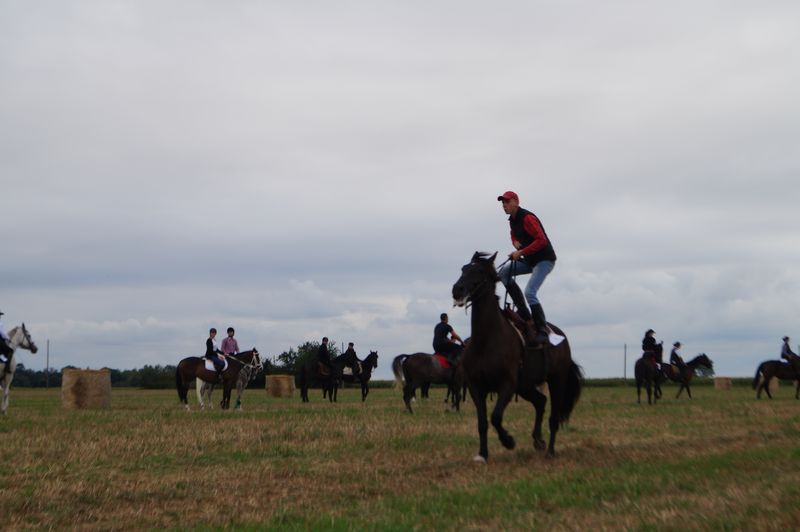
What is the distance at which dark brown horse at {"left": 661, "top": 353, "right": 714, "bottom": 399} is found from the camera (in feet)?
119

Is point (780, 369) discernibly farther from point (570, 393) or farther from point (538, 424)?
point (538, 424)

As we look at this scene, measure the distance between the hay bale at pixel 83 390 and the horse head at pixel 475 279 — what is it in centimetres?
2221

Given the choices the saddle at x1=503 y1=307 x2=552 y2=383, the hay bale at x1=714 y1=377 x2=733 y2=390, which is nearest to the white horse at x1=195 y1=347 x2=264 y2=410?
the saddle at x1=503 y1=307 x2=552 y2=383

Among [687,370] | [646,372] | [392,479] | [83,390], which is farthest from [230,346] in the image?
[392,479]

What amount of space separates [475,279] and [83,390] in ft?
74.0

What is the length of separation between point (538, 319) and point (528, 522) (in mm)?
5430

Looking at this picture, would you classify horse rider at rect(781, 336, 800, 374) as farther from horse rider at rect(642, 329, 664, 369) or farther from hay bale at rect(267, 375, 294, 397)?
hay bale at rect(267, 375, 294, 397)

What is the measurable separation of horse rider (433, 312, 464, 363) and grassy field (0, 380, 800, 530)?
34.5 feet

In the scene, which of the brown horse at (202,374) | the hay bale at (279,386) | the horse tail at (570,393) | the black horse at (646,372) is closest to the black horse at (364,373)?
the hay bale at (279,386)

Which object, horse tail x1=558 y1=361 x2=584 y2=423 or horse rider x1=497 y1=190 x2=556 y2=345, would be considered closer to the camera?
horse rider x1=497 y1=190 x2=556 y2=345

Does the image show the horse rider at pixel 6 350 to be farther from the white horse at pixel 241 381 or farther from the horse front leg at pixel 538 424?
the horse front leg at pixel 538 424

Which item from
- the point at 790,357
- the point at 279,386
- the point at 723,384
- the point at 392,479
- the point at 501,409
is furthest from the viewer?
the point at 723,384

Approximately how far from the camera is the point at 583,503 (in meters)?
8.21

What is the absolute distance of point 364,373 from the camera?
3984 cm
